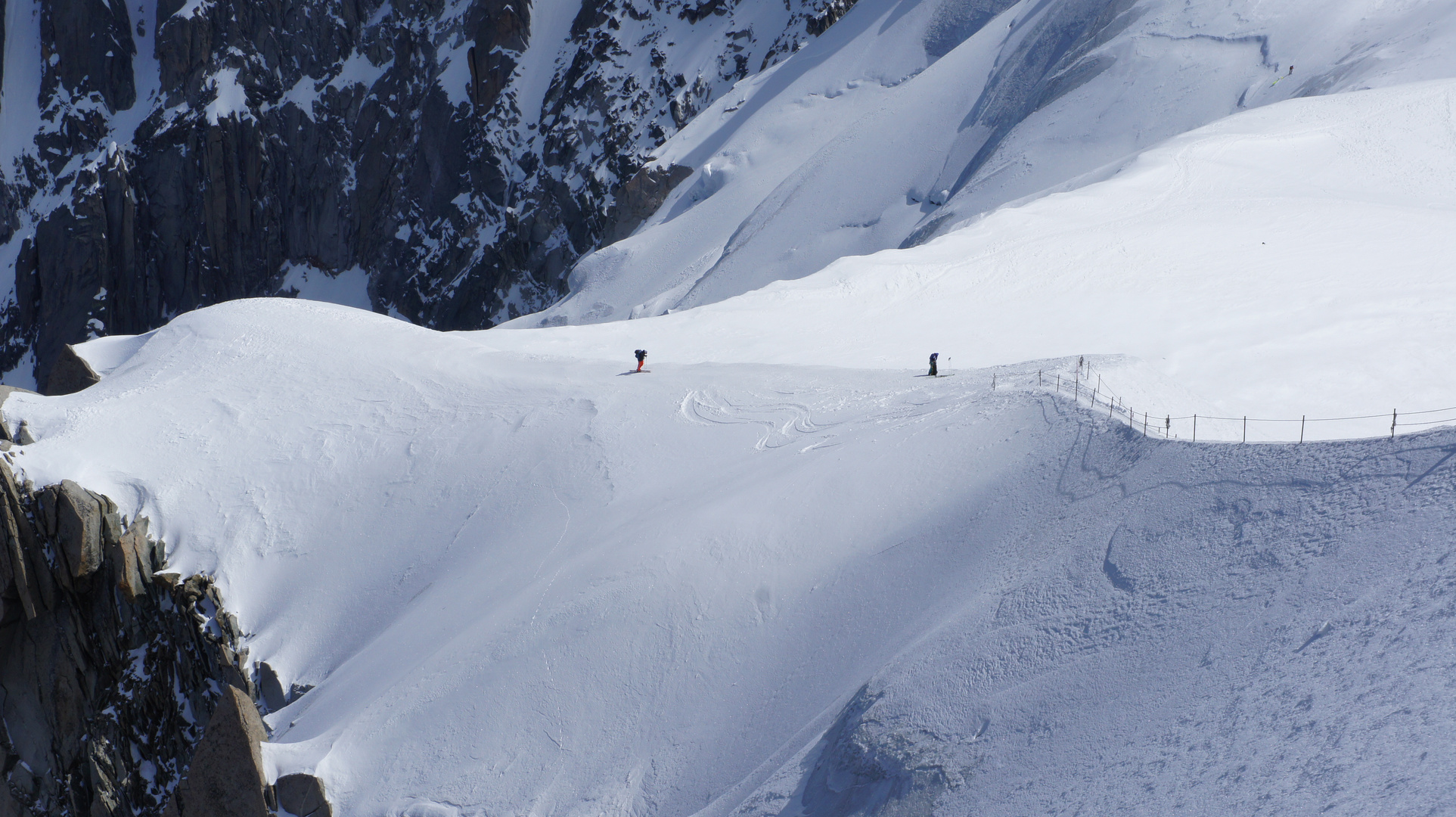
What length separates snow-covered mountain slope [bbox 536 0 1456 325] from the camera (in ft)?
124

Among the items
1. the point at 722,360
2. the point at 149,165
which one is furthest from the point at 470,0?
the point at 722,360

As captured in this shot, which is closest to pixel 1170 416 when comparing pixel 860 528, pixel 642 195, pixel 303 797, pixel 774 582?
pixel 860 528

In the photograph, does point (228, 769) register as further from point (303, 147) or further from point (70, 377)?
point (303, 147)

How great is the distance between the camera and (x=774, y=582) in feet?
45.9

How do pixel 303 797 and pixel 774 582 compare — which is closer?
pixel 303 797

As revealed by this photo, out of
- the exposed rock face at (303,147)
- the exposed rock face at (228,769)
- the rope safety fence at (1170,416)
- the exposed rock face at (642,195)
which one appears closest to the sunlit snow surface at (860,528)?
the rope safety fence at (1170,416)

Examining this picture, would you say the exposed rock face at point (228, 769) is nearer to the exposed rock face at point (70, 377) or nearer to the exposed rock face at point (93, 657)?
the exposed rock face at point (93, 657)

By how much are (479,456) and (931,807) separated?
11.7 m

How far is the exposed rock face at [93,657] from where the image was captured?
1786cm

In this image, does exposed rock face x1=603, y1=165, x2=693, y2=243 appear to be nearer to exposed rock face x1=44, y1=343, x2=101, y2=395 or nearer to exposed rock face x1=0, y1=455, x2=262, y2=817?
exposed rock face x1=44, y1=343, x2=101, y2=395

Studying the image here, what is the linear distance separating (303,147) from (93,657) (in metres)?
69.7

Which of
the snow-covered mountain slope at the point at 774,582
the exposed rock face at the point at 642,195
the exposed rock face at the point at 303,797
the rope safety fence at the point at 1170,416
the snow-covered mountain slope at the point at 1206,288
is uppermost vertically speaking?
the exposed rock face at the point at 642,195

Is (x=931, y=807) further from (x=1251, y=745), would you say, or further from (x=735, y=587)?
(x=735, y=587)

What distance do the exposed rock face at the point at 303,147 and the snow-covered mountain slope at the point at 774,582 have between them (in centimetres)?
5238
